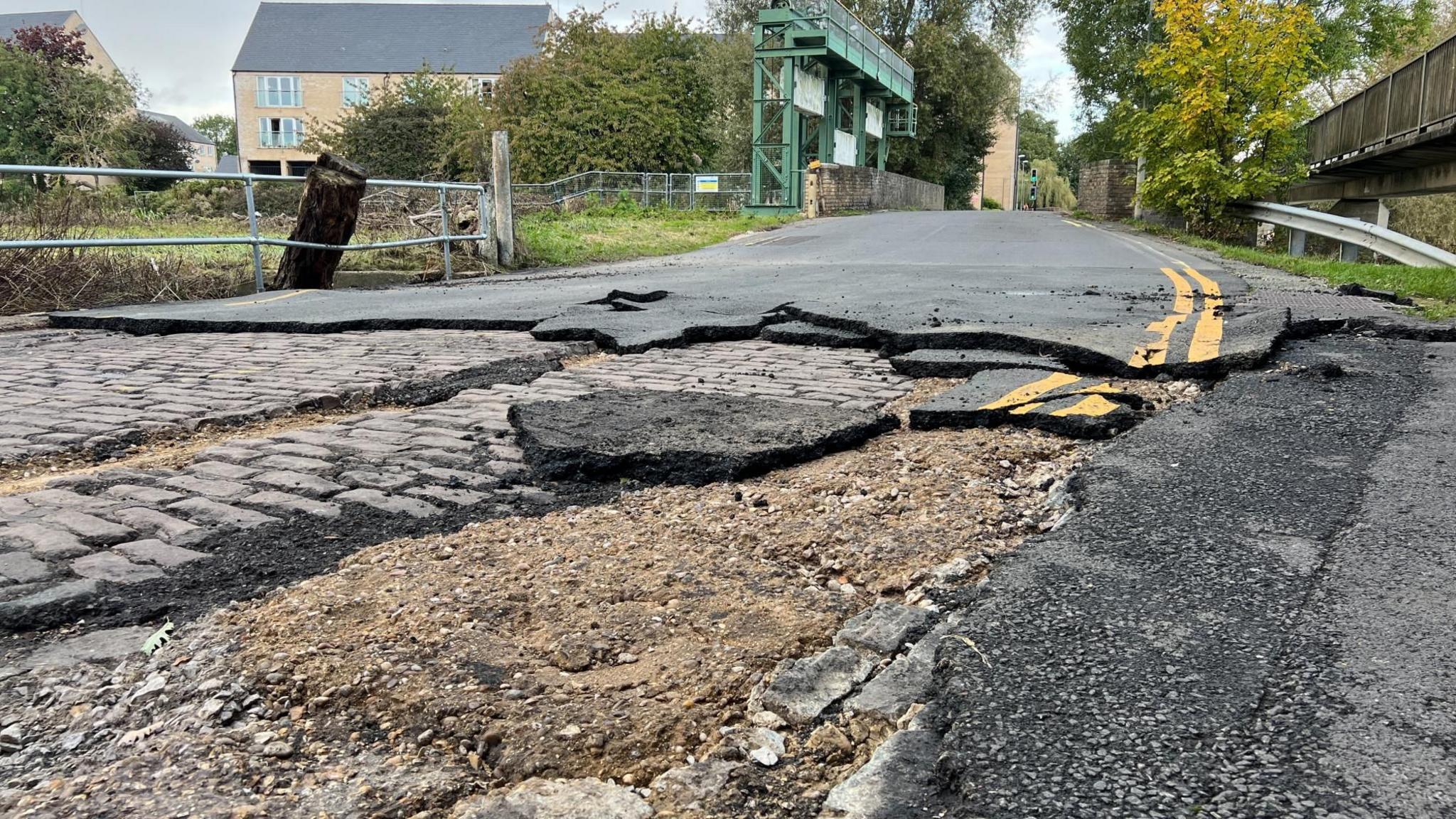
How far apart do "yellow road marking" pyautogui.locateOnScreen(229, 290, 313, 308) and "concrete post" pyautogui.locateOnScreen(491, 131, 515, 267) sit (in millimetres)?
3527

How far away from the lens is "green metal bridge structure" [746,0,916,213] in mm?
30438

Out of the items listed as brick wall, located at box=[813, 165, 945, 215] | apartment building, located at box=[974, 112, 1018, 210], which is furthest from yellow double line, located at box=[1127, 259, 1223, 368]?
apartment building, located at box=[974, 112, 1018, 210]

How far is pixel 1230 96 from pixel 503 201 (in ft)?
46.3

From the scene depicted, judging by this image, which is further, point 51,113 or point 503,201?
point 51,113

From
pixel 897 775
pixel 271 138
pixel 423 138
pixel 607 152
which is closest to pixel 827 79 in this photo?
pixel 607 152

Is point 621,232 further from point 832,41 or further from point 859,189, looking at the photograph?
point 859,189

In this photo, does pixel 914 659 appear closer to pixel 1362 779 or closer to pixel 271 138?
pixel 1362 779

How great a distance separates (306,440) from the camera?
4.18 m

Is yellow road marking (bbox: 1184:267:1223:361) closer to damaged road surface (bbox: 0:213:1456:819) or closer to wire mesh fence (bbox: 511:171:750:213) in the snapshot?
damaged road surface (bbox: 0:213:1456:819)

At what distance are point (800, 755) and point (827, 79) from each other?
34.9 metres

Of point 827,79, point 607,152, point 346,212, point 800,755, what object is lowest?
point 800,755

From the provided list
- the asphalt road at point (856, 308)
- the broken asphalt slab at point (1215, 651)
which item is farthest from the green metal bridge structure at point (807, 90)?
the broken asphalt slab at point (1215, 651)

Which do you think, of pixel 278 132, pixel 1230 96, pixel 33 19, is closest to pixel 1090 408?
pixel 1230 96

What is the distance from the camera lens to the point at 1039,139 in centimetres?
10188
